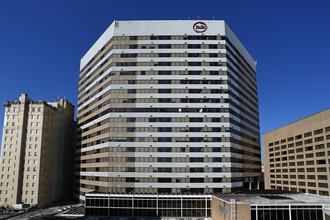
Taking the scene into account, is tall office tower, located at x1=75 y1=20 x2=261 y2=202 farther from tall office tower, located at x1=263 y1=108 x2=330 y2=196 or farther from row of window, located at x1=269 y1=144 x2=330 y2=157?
row of window, located at x1=269 y1=144 x2=330 y2=157

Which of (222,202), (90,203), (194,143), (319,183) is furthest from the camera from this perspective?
(319,183)

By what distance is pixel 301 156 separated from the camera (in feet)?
335

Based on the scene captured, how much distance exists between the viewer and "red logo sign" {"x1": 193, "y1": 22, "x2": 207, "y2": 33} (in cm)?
8569

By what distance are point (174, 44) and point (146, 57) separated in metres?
9.96

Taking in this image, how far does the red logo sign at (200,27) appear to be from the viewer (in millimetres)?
85688

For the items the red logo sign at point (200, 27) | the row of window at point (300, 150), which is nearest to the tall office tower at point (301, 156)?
the row of window at point (300, 150)

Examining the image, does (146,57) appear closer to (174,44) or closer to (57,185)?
(174,44)

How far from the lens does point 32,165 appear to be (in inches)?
3760

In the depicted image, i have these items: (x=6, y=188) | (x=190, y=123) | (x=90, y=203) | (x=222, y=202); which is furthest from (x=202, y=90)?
(x=6, y=188)

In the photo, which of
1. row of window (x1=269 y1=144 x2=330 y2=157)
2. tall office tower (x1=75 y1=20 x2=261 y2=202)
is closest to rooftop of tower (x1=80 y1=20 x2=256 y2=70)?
tall office tower (x1=75 y1=20 x2=261 y2=202)

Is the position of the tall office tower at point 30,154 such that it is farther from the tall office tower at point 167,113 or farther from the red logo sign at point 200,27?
the red logo sign at point 200,27

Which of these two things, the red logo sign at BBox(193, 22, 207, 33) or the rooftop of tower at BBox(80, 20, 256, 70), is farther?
the red logo sign at BBox(193, 22, 207, 33)

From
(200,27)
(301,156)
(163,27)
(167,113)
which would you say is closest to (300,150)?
(301,156)

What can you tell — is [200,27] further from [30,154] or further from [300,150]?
[30,154]
